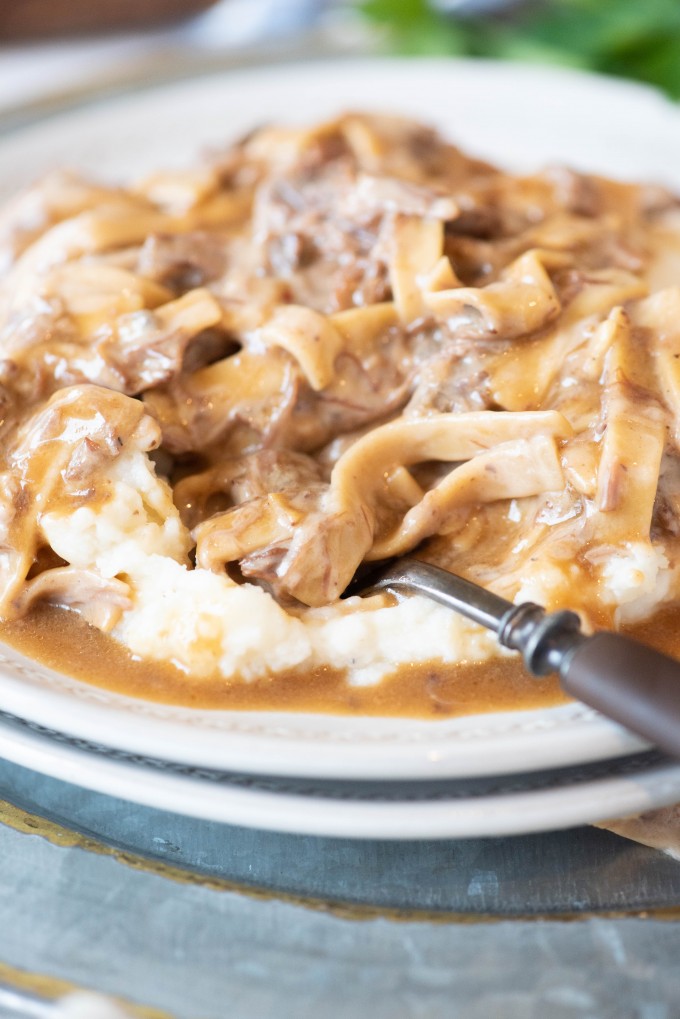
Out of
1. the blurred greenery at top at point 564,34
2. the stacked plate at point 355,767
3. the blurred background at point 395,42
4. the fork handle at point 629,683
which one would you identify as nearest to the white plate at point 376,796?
the stacked plate at point 355,767

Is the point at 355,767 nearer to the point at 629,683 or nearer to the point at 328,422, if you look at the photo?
the point at 629,683

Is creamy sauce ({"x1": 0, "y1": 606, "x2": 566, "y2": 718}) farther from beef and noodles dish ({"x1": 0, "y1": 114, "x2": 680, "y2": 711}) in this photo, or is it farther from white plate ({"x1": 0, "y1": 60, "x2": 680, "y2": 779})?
white plate ({"x1": 0, "y1": 60, "x2": 680, "y2": 779})

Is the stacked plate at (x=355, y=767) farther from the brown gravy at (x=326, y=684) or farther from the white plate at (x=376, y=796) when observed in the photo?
the brown gravy at (x=326, y=684)

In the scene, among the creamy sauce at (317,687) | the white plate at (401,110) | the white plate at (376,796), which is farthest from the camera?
the white plate at (401,110)

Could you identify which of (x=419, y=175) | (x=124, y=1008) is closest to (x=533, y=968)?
(x=124, y=1008)

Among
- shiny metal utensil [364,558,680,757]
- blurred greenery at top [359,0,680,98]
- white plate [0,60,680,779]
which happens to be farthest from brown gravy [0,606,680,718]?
blurred greenery at top [359,0,680,98]
